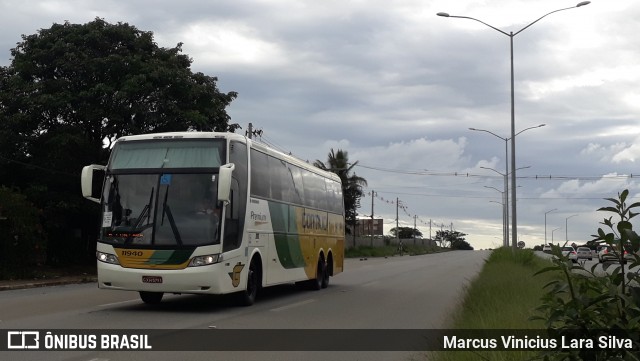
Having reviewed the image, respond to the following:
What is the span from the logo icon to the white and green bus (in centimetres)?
306

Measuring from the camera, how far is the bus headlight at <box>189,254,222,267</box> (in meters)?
13.6

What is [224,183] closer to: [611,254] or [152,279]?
[152,279]

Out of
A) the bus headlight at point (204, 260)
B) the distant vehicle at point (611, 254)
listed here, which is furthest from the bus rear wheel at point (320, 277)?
the distant vehicle at point (611, 254)

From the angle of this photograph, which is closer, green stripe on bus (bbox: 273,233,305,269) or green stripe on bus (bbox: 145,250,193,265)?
green stripe on bus (bbox: 145,250,193,265)

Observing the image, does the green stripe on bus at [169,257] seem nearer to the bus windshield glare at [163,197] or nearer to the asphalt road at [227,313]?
the bus windshield glare at [163,197]

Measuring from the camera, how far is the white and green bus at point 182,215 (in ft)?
44.8

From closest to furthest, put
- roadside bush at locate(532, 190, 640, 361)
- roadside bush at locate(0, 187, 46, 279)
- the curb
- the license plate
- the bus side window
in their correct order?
roadside bush at locate(532, 190, 640, 361) < the license plate < the bus side window < the curb < roadside bush at locate(0, 187, 46, 279)

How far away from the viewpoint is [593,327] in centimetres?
468

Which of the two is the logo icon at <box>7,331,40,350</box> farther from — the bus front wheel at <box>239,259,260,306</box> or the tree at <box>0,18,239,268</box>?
the tree at <box>0,18,239,268</box>

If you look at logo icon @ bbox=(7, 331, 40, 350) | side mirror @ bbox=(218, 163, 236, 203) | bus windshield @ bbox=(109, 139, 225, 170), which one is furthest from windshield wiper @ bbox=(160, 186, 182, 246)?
logo icon @ bbox=(7, 331, 40, 350)

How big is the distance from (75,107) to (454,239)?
148323 millimetres

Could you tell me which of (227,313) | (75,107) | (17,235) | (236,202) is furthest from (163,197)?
(75,107)

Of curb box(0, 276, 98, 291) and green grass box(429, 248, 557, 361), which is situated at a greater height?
green grass box(429, 248, 557, 361)

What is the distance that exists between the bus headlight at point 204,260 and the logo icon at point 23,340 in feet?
11.2
